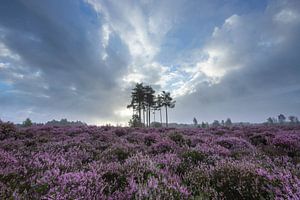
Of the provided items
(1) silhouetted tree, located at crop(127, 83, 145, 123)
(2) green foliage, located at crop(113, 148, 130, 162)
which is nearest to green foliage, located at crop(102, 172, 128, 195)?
(2) green foliage, located at crop(113, 148, 130, 162)

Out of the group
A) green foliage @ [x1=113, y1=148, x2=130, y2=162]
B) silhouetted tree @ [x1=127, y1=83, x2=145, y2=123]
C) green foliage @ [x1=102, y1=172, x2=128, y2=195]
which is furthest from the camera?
silhouetted tree @ [x1=127, y1=83, x2=145, y2=123]

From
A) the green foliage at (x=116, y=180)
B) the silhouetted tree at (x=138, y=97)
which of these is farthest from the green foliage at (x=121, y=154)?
the silhouetted tree at (x=138, y=97)

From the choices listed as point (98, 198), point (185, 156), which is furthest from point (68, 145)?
point (98, 198)

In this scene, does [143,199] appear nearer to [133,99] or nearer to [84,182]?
[84,182]

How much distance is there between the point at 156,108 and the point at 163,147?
52835mm

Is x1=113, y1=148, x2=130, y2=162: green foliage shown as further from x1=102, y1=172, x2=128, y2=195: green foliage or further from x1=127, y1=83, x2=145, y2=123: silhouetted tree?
x1=127, y1=83, x2=145, y2=123: silhouetted tree

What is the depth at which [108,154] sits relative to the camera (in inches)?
211

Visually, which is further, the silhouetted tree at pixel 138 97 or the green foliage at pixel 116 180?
the silhouetted tree at pixel 138 97

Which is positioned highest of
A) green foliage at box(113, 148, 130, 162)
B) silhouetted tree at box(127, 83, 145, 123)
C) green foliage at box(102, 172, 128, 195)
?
silhouetted tree at box(127, 83, 145, 123)

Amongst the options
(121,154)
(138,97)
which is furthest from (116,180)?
(138,97)

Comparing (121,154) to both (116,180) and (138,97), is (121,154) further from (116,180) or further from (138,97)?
(138,97)

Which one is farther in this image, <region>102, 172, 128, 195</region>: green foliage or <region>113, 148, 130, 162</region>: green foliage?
<region>113, 148, 130, 162</region>: green foliage

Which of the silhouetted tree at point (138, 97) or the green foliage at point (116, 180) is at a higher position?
the silhouetted tree at point (138, 97)

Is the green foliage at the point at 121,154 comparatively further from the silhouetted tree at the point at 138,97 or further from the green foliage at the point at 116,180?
the silhouetted tree at the point at 138,97
